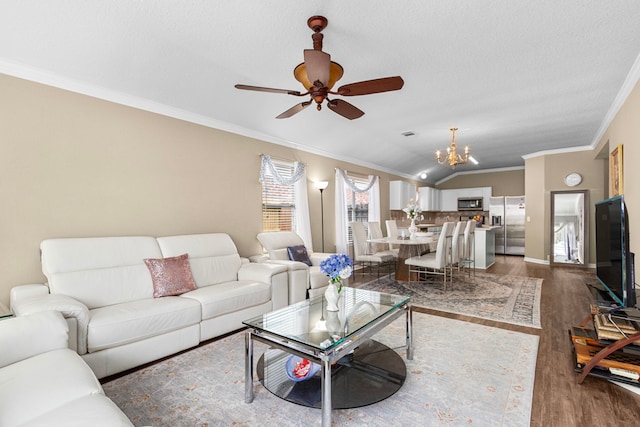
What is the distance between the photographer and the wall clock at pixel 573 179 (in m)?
6.83

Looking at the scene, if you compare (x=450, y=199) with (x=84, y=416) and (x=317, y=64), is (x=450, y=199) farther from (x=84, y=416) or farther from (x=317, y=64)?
(x=84, y=416)

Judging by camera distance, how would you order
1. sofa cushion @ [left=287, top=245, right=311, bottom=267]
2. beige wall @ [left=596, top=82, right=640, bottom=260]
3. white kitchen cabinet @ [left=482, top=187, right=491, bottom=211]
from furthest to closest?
1. white kitchen cabinet @ [left=482, top=187, right=491, bottom=211]
2. sofa cushion @ [left=287, top=245, right=311, bottom=267]
3. beige wall @ [left=596, top=82, right=640, bottom=260]

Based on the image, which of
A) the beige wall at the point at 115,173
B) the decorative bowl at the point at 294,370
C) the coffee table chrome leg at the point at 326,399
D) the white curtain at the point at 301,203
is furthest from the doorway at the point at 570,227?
the coffee table chrome leg at the point at 326,399

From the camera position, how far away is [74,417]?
1.19m

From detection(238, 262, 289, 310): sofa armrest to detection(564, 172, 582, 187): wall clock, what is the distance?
6.98 m

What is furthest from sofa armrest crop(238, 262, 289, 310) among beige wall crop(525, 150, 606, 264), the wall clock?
the wall clock

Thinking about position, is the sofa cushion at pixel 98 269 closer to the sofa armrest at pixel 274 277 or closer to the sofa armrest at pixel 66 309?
the sofa armrest at pixel 66 309

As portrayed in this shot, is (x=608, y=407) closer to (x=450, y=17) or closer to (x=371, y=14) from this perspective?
(x=450, y=17)

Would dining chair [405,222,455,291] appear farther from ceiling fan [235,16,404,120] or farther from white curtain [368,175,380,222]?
ceiling fan [235,16,404,120]

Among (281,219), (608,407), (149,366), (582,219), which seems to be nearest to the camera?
(608,407)

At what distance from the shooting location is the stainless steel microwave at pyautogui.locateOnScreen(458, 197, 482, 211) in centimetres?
1005

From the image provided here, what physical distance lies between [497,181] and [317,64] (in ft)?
32.3

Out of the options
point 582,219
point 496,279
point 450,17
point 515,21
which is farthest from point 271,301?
point 582,219

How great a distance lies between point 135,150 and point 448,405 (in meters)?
3.76
